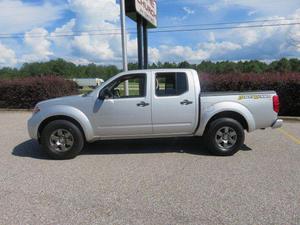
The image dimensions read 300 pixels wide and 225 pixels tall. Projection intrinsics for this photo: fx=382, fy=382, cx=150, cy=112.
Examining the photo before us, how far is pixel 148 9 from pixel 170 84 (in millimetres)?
9505

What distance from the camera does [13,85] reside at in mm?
17859

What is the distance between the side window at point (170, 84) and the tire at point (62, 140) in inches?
72.7

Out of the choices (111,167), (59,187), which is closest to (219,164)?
(111,167)

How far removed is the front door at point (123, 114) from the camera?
7660mm

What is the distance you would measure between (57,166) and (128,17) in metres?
9.59

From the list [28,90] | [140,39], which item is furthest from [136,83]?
[28,90]

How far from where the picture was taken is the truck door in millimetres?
7711

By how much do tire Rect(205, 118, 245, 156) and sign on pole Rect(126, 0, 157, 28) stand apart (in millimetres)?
8015

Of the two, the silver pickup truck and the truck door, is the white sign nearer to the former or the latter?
the truck door

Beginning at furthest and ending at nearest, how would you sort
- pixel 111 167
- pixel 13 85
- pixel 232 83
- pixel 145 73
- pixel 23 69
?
pixel 23 69
pixel 13 85
pixel 232 83
pixel 145 73
pixel 111 167

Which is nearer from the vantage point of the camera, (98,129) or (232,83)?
(98,129)

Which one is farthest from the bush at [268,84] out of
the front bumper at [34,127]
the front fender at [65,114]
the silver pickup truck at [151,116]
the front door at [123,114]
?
the front bumper at [34,127]

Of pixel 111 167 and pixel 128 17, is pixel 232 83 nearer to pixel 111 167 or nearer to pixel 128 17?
pixel 128 17

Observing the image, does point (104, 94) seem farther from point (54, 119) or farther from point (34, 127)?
point (34, 127)
